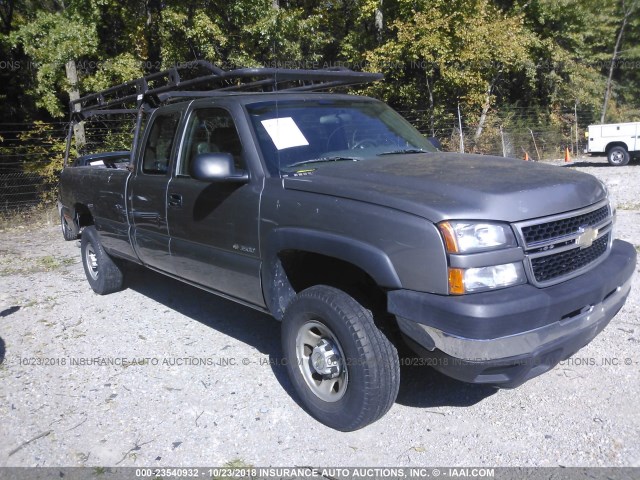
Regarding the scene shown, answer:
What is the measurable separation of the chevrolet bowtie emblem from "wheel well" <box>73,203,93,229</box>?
5.33 metres

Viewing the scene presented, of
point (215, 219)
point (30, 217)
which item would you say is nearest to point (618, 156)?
point (30, 217)

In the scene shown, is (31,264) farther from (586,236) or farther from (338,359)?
(586,236)

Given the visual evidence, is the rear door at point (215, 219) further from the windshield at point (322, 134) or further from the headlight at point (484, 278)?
the headlight at point (484, 278)

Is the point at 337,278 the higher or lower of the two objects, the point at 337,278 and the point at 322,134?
the lower

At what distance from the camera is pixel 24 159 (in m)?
14.0

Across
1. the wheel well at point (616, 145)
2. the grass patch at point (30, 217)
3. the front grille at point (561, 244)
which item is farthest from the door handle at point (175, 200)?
the wheel well at point (616, 145)

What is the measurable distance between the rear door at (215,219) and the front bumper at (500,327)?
4.15 feet

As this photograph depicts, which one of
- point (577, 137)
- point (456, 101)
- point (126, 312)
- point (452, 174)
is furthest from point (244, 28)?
point (577, 137)

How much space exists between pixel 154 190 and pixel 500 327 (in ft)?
10.4

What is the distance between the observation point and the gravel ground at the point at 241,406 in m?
3.25

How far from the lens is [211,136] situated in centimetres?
431

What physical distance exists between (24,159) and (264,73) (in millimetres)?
12165

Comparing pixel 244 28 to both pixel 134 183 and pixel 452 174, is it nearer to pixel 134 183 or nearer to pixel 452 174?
pixel 134 183

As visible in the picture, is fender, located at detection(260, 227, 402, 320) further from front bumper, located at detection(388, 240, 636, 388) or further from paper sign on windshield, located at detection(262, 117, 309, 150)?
paper sign on windshield, located at detection(262, 117, 309, 150)
